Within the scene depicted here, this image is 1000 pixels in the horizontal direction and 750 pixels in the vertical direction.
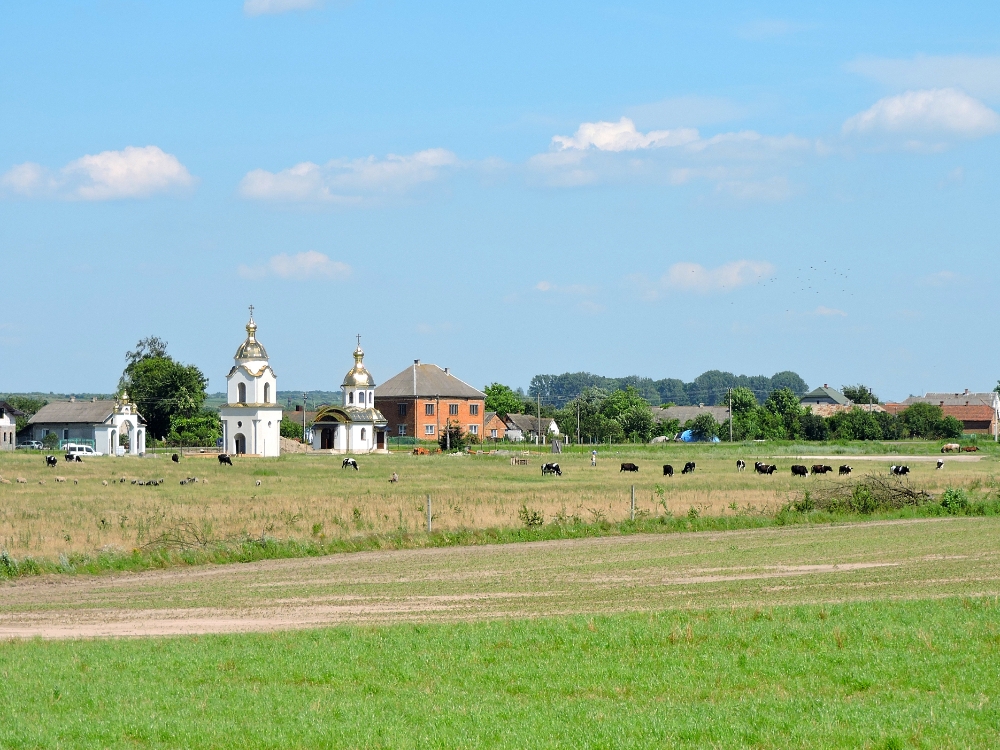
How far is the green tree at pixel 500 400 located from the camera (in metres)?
170

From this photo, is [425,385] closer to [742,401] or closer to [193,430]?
[193,430]

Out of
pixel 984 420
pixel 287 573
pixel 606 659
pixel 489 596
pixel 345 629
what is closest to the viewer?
pixel 606 659

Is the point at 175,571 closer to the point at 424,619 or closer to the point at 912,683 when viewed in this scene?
the point at 424,619

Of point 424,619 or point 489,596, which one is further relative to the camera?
point 489,596

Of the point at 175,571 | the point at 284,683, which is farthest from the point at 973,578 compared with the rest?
the point at 175,571

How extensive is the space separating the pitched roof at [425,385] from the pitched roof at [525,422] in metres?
22.8

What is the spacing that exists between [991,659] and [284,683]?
7897 mm

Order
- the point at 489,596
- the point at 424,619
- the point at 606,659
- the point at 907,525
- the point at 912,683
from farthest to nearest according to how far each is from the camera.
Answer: the point at 907,525 → the point at 489,596 → the point at 424,619 → the point at 606,659 → the point at 912,683

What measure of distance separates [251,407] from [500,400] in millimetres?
73549

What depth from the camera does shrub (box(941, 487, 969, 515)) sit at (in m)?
40.5

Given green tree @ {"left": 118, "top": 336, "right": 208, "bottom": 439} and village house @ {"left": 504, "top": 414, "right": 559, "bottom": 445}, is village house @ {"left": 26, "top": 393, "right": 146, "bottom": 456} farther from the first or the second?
village house @ {"left": 504, "top": 414, "right": 559, "bottom": 445}

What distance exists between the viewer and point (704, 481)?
58250 mm

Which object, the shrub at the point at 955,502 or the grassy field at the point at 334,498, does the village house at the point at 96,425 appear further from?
the shrub at the point at 955,502

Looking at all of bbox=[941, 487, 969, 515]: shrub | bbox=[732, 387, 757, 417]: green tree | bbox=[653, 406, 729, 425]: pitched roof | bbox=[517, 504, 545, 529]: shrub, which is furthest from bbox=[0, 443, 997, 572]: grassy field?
bbox=[653, 406, 729, 425]: pitched roof
